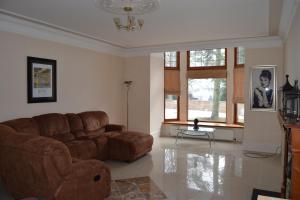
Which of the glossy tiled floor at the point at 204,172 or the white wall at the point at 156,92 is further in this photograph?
the white wall at the point at 156,92

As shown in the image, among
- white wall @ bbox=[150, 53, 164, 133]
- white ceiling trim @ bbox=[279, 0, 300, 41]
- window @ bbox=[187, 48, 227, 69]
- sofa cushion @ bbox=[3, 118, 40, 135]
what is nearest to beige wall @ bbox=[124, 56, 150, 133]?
white wall @ bbox=[150, 53, 164, 133]

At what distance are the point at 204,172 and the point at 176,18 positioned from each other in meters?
2.74

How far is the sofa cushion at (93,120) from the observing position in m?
5.48

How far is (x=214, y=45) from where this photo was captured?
6.20 m

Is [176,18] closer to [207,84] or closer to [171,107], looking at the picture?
[207,84]

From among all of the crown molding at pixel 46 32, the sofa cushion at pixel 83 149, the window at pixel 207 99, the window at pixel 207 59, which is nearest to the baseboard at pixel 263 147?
the window at pixel 207 99

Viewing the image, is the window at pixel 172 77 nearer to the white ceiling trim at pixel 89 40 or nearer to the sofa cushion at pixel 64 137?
the white ceiling trim at pixel 89 40

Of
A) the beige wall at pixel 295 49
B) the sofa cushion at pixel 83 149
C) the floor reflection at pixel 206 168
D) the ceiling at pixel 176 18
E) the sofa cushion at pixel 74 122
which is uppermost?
the ceiling at pixel 176 18

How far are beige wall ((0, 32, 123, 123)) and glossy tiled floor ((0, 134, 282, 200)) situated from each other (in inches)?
61.5

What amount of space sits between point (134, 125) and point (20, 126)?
3741 millimetres

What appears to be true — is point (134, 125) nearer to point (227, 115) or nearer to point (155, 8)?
point (227, 115)

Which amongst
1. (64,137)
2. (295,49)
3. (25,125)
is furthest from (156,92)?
(295,49)

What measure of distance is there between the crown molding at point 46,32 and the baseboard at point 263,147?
171 inches

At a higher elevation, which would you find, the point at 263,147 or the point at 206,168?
the point at 263,147
